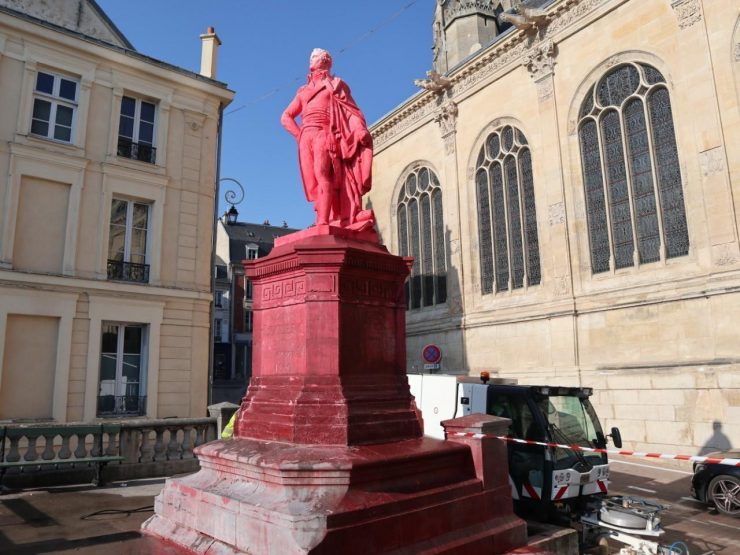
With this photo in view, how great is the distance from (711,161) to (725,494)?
824 centimetres

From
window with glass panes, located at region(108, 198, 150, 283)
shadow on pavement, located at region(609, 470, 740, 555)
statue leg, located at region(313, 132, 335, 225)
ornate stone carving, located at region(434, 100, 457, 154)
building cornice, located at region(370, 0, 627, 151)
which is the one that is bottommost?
shadow on pavement, located at region(609, 470, 740, 555)

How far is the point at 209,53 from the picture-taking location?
51.6 feet

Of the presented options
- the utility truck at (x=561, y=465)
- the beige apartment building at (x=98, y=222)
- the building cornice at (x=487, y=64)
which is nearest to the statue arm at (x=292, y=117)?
the utility truck at (x=561, y=465)

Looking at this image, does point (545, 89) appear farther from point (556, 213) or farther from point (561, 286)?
point (561, 286)

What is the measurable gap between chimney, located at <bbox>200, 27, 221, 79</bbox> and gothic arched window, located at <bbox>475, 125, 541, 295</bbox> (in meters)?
10.1

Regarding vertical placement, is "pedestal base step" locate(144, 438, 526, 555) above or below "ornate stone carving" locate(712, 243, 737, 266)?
below

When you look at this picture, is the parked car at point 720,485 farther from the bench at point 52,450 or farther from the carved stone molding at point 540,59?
the carved stone molding at point 540,59

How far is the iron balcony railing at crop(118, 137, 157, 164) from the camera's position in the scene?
43.7 ft

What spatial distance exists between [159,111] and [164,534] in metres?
11.9

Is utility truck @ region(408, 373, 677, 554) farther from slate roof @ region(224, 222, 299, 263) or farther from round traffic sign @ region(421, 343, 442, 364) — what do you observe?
slate roof @ region(224, 222, 299, 263)

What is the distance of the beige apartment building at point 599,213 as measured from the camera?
41.5 feet

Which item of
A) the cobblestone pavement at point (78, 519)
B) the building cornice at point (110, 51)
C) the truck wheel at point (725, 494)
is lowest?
the truck wheel at point (725, 494)

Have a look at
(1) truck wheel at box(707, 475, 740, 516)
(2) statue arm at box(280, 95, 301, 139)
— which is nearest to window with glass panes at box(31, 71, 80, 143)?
(2) statue arm at box(280, 95, 301, 139)

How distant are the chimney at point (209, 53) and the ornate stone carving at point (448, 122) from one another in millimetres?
9532
